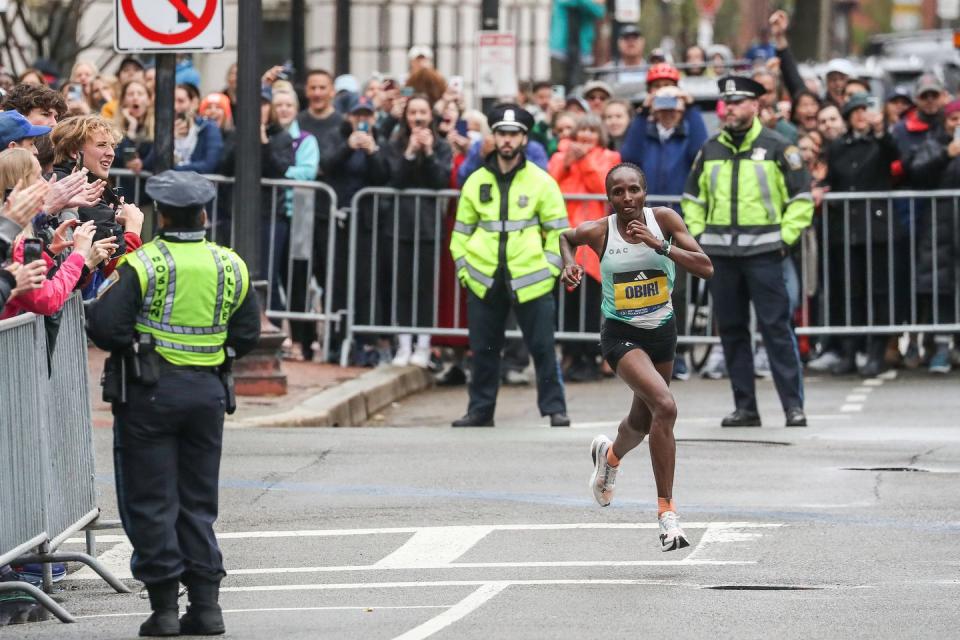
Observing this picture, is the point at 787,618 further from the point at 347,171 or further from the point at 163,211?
the point at 347,171

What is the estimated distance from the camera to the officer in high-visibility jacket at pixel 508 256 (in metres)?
15.0

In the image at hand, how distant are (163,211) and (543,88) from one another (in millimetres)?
14815

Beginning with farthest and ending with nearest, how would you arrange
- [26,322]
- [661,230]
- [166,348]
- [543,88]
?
1. [543,88]
2. [661,230]
3. [26,322]
4. [166,348]

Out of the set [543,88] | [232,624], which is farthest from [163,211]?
[543,88]

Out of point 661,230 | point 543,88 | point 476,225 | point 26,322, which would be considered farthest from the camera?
point 543,88

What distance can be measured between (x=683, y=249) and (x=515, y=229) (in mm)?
4045

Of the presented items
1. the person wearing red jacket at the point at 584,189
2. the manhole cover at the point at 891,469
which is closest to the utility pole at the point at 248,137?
the person wearing red jacket at the point at 584,189

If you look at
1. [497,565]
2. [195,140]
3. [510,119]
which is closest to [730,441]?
[510,119]

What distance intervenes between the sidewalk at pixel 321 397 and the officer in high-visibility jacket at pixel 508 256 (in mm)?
1036

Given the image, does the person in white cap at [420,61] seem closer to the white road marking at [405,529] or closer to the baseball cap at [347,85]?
the baseball cap at [347,85]

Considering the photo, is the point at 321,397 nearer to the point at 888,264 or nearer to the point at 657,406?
the point at 888,264

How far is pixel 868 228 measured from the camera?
18.8m

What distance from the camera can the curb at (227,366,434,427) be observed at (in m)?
15.2

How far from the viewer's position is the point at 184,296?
8.35 meters
